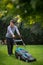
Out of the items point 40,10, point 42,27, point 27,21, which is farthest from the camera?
point 27,21

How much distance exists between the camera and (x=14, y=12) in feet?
5.88

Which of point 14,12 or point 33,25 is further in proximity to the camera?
point 33,25

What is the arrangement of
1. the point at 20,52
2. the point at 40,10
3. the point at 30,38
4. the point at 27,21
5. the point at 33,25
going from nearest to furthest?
the point at 40,10
the point at 27,21
the point at 33,25
the point at 20,52
the point at 30,38

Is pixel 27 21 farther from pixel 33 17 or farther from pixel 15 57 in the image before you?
pixel 15 57

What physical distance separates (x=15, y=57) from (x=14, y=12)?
8184mm

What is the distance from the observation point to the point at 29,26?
1996mm

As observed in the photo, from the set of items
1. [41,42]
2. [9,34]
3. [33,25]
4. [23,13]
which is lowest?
[41,42]

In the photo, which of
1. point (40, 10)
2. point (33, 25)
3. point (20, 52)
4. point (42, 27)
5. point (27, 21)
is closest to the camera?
point (40, 10)

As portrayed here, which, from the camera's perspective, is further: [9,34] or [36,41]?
[36,41]

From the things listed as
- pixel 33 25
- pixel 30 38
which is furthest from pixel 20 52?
pixel 33 25

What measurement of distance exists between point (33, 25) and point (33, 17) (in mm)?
277

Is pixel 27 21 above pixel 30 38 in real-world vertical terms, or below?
above

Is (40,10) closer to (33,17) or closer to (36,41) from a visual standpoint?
(33,17)

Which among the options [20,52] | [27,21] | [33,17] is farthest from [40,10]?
[20,52]
